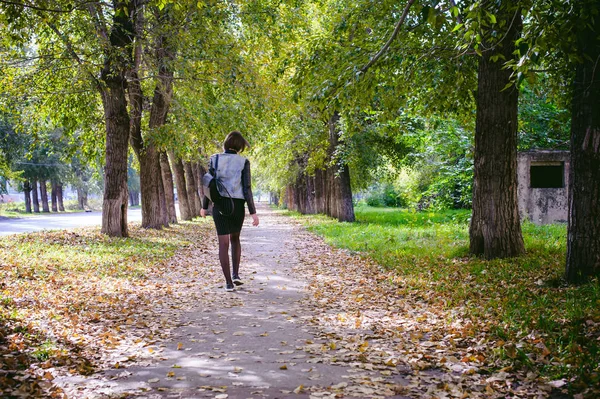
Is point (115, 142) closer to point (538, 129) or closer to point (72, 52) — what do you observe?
point (72, 52)

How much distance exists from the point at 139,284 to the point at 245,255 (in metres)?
4.79

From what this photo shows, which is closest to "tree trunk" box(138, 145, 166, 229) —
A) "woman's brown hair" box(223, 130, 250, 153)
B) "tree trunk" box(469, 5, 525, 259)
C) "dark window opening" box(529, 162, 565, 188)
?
"woman's brown hair" box(223, 130, 250, 153)

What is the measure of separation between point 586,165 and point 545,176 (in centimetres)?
1378

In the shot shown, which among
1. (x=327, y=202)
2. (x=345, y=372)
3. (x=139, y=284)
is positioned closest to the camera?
(x=345, y=372)

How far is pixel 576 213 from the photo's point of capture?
6.61 m

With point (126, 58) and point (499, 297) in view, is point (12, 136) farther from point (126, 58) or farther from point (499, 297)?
point (499, 297)

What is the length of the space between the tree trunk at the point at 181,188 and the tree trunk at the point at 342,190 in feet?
26.8

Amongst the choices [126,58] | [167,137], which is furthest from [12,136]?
[126,58]

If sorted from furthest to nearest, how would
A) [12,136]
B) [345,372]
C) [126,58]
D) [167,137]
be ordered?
[12,136], [167,137], [126,58], [345,372]

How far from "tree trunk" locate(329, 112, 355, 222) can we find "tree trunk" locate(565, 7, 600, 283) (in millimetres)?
17833

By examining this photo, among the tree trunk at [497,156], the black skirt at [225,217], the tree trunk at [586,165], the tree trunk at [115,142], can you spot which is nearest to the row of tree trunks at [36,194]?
the tree trunk at [115,142]

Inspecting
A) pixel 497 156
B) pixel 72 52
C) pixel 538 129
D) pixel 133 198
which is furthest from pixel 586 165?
pixel 133 198

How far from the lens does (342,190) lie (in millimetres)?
25375

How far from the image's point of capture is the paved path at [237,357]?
4.03m
